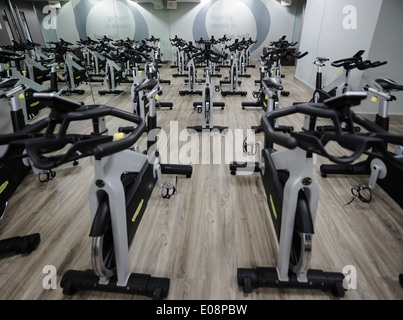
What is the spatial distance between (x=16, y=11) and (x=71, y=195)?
226cm

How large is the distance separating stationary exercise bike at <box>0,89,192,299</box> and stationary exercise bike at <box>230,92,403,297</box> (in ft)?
2.26

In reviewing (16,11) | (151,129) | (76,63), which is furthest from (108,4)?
(151,129)

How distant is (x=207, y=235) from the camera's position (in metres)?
2.09

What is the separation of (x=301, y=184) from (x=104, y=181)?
3.34ft

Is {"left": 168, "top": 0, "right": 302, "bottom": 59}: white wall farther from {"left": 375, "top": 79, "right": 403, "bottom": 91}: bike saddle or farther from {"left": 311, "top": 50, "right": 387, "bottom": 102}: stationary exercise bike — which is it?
{"left": 375, "top": 79, "right": 403, "bottom": 91}: bike saddle

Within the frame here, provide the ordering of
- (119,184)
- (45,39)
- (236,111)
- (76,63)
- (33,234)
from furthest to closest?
(236,111) < (76,63) < (45,39) < (33,234) < (119,184)

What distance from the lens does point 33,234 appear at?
198 centimetres

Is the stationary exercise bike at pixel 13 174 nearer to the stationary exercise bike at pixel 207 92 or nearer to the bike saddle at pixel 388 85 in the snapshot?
the stationary exercise bike at pixel 207 92

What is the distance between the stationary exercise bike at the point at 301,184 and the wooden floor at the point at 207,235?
0.10 meters

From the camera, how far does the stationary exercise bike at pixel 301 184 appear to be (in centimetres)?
107

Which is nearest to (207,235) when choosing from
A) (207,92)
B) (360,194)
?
(360,194)

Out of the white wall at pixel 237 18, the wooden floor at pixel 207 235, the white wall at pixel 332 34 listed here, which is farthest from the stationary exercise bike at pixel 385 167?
the white wall at pixel 237 18

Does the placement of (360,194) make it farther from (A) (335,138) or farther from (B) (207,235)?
(A) (335,138)

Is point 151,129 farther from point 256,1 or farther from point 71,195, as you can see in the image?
point 256,1
